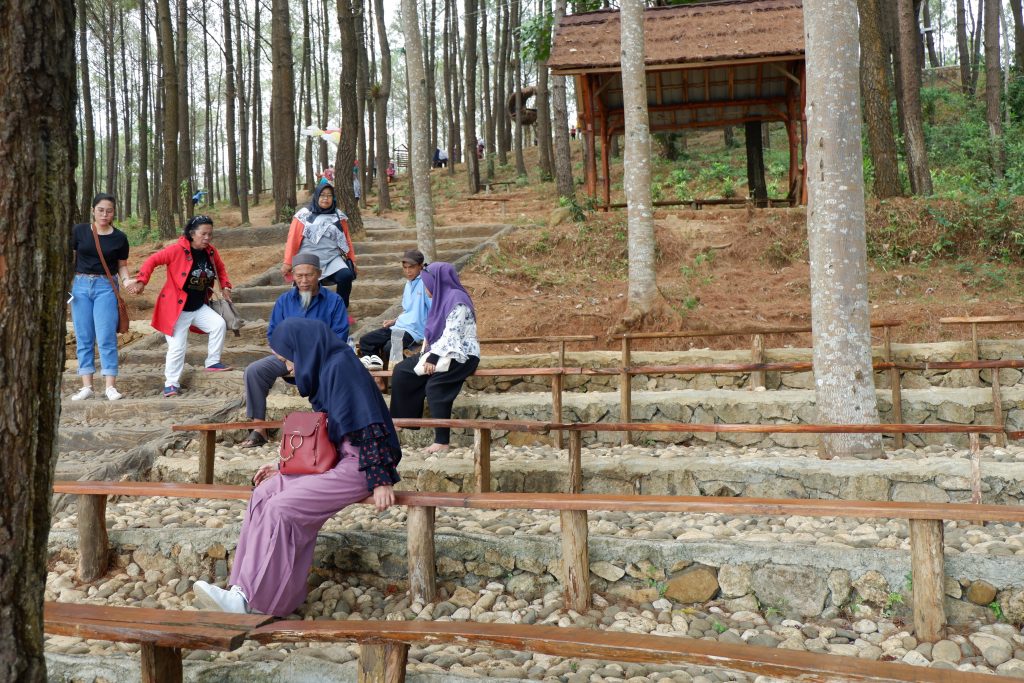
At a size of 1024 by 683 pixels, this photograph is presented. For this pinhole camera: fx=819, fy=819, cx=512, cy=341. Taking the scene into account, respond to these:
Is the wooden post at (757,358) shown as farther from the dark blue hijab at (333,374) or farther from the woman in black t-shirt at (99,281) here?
the woman in black t-shirt at (99,281)

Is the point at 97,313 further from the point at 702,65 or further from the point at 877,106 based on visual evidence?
the point at 877,106

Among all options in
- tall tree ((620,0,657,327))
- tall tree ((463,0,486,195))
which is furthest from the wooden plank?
tall tree ((463,0,486,195))

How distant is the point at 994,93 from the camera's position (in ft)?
58.7

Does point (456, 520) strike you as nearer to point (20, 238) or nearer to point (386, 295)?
point (20, 238)

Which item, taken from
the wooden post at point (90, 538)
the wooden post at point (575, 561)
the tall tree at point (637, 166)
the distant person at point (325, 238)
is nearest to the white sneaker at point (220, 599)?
the wooden post at point (90, 538)

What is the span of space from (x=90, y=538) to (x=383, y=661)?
7.63 ft

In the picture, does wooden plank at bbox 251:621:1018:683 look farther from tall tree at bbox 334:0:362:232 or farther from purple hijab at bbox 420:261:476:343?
tall tree at bbox 334:0:362:232

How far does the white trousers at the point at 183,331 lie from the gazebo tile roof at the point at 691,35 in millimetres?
7833

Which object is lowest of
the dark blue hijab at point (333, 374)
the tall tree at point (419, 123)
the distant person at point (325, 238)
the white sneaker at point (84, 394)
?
the white sneaker at point (84, 394)

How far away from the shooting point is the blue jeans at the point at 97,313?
644cm

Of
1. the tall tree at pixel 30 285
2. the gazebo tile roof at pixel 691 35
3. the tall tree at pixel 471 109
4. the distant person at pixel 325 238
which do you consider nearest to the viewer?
the tall tree at pixel 30 285

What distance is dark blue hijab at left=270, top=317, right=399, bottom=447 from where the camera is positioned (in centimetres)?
358

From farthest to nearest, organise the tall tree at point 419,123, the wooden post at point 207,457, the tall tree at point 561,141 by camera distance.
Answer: the tall tree at point 561,141, the tall tree at point 419,123, the wooden post at point 207,457

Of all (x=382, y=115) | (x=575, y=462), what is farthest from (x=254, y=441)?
(x=382, y=115)
